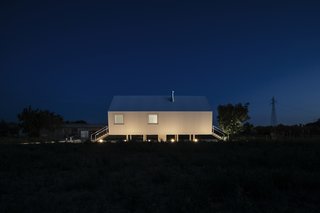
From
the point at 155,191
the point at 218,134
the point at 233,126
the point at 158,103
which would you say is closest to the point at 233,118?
the point at 233,126

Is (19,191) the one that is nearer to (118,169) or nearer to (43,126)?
(118,169)

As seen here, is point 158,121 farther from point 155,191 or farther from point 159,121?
point 155,191

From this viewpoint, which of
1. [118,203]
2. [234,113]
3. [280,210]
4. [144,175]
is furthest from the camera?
[234,113]

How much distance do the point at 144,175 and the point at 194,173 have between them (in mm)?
1440

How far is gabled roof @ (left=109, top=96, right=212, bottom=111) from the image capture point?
3269 centimetres

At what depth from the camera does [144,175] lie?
9.91 m

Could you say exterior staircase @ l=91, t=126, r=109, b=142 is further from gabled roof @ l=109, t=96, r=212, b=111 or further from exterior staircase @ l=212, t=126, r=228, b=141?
exterior staircase @ l=212, t=126, r=228, b=141

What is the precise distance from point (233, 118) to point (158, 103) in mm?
9703

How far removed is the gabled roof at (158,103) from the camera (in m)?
32.7

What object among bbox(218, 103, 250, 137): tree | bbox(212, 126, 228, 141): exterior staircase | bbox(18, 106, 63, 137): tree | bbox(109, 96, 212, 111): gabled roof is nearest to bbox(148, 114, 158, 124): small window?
bbox(109, 96, 212, 111): gabled roof

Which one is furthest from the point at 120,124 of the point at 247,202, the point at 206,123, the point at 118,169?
the point at 247,202

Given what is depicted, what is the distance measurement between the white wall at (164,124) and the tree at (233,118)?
6.88 meters

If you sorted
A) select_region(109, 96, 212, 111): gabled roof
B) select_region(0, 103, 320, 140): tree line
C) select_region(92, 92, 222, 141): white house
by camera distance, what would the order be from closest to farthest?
select_region(92, 92, 222, 141): white house < select_region(109, 96, 212, 111): gabled roof < select_region(0, 103, 320, 140): tree line

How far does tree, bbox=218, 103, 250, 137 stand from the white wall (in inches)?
271
